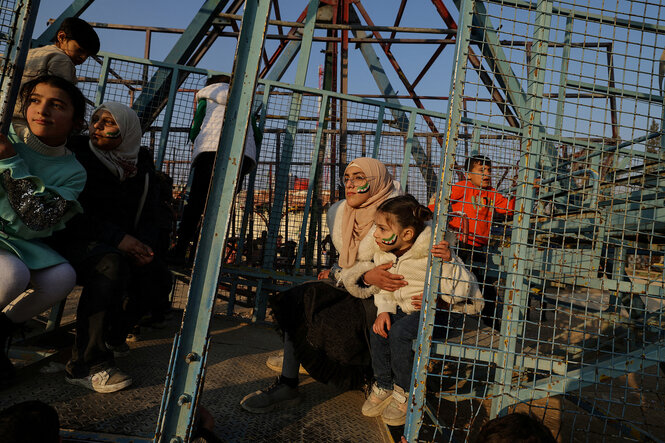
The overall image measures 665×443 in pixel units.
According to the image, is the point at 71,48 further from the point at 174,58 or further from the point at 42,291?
the point at 42,291

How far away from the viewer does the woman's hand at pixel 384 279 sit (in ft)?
8.08

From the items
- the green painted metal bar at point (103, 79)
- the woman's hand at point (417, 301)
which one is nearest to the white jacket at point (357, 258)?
the woman's hand at point (417, 301)

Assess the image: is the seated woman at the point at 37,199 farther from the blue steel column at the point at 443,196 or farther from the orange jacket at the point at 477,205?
the orange jacket at the point at 477,205

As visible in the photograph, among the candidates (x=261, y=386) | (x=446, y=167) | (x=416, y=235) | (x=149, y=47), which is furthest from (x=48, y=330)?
(x=149, y=47)

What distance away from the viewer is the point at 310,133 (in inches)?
186

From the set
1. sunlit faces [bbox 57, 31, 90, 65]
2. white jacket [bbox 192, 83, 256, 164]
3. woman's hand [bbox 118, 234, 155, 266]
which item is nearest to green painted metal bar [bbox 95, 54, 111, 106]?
sunlit faces [bbox 57, 31, 90, 65]

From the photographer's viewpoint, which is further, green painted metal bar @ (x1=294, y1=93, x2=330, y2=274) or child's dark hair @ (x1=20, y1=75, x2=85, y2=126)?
green painted metal bar @ (x1=294, y1=93, x2=330, y2=274)

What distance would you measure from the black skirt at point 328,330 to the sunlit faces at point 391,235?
1.26ft

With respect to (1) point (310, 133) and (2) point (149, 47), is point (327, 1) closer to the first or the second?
(2) point (149, 47)

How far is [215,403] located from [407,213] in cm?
144

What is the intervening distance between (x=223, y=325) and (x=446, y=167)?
2829 mm

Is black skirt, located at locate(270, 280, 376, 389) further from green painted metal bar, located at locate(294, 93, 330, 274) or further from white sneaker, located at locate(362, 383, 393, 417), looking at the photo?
green painted metal bar, located at locate(294, 93, 330, 274)

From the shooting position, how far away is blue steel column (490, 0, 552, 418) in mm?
1914

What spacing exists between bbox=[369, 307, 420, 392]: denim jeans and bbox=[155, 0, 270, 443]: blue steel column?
1.12 meters
